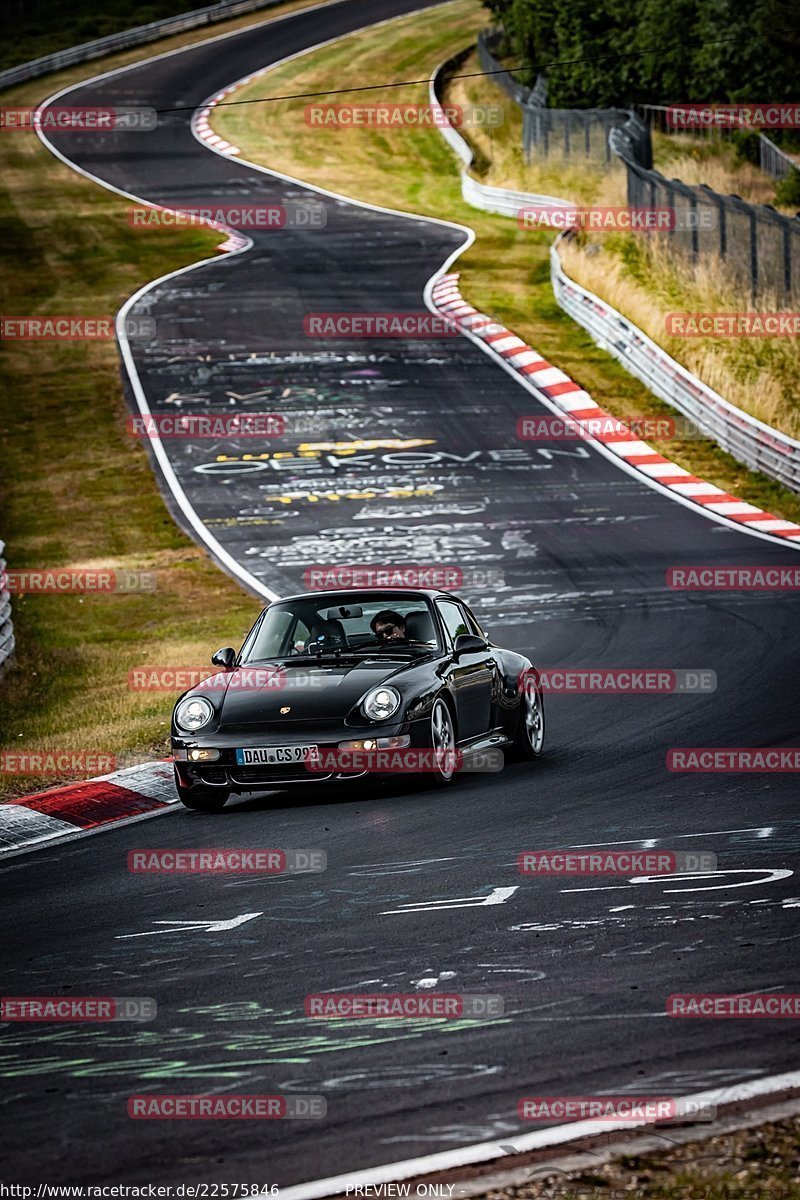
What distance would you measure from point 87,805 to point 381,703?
2.00 meters

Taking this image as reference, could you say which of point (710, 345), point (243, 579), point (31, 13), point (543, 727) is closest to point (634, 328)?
point (710, 345)

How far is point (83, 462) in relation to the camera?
2731cm

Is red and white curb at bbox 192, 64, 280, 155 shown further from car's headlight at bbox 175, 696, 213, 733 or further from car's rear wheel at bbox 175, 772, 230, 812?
car's rear wheel at bbox 175, 772, 230, 812

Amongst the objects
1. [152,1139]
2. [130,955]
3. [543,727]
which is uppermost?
[152,1139]

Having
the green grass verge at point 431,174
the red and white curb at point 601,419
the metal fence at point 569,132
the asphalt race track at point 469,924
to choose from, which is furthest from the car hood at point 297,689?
the metal fence at point 569,132

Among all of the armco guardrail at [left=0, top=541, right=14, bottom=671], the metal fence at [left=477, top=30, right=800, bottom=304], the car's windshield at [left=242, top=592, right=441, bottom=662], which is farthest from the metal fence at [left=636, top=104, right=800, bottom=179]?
the car's windshield at [left=242, top=592, right=441, bottom=662]

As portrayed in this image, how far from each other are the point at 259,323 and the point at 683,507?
14.3m

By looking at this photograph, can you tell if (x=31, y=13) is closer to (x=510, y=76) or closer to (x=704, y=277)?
(x=510, y=76)

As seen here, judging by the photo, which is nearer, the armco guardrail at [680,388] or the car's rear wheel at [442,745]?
the car's rear wheel at [442,745]

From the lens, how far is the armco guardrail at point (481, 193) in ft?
140

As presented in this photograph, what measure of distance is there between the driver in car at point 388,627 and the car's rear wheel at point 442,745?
0.80 metres

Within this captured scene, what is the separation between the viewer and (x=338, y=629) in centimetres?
1166

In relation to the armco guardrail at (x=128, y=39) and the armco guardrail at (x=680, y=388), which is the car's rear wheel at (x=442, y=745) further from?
the armco guardrail at (x=128, y=39)

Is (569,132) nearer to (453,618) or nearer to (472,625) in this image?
(472,625)
